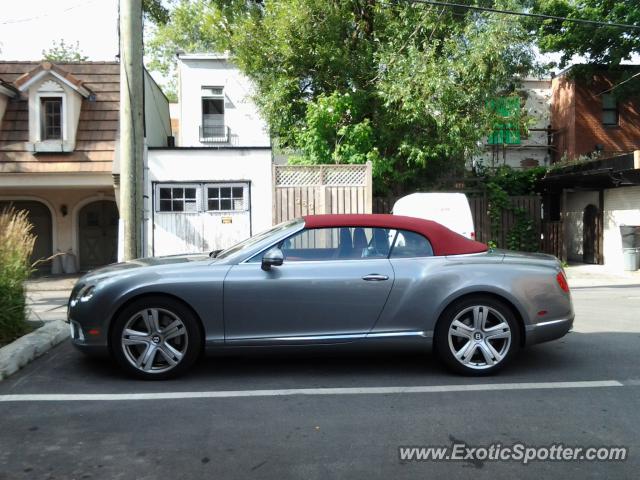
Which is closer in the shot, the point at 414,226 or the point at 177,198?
the point at 414,226

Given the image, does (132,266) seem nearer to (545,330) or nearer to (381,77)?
(545,330)

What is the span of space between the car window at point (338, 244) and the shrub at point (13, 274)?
3172mm

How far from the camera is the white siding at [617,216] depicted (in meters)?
17.1

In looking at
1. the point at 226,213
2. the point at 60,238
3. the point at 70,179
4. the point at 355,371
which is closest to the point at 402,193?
the point at 226,213

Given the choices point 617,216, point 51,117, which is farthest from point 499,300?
point 51,117

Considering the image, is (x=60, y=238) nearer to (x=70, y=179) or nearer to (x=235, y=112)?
→ (x=70, y=179)

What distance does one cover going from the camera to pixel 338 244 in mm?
5309

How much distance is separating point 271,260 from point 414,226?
4.62ft

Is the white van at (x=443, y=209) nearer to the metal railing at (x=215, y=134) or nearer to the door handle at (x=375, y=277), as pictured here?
the door handle at (x=375, y=277)

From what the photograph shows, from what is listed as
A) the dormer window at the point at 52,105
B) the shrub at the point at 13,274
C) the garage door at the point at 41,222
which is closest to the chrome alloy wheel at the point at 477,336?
the shrub at the point at 13,274

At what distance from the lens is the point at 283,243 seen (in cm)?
523

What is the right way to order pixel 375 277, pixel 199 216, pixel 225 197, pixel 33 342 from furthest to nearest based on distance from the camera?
pixel 225 197 → pixel 199 216 → pixel 33 342 → pixel 375 277

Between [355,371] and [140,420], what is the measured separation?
2.04 metres

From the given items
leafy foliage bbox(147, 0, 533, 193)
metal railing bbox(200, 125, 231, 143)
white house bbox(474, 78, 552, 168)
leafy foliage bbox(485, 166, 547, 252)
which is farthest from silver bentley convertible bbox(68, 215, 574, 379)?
white house bbox(474, 78, 552, 168)
